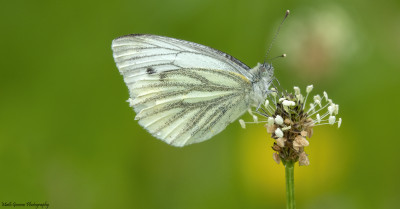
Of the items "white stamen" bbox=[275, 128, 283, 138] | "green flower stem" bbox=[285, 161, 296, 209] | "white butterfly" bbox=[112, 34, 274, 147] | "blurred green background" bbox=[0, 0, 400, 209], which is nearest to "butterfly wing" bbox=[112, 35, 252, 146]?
"white butterfly" bbox=[112, 34, 274, 147]

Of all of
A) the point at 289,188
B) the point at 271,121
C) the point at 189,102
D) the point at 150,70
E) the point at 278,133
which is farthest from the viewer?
the point at 150,70

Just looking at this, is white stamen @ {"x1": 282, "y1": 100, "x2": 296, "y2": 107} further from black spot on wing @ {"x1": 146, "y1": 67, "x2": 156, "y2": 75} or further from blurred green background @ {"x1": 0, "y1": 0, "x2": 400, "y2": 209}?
blurred green background @ {"x1": 0, "y1": 0, "x2": 400, "y2": 209}

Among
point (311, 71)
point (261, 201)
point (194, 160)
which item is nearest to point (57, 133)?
point (194, 160)

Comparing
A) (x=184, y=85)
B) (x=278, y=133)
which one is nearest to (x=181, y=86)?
(x=184, y=85)

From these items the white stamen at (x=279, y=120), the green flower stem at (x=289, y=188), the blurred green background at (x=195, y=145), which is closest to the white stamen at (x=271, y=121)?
the white stamen at (x=279, y=120)

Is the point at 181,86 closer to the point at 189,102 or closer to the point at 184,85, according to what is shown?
the point at 184,85

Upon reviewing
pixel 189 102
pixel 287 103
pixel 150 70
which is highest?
pixel 150 70

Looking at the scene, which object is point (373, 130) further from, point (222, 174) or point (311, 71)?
point (222, 174)
